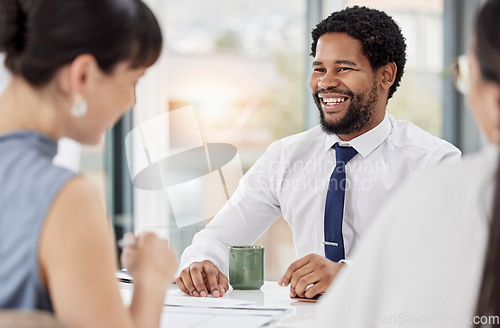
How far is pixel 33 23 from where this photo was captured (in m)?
0.98

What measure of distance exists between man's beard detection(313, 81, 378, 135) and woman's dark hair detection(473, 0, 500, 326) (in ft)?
4.34

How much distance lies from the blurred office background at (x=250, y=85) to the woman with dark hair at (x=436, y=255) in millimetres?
3087

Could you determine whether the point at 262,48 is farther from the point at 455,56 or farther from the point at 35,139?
the point at 35,139

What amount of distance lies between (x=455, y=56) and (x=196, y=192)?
1911mm

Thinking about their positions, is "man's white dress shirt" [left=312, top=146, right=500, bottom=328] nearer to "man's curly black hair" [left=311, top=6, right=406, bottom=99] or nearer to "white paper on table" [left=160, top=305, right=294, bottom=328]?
"white paper on table" [left=160, top=305, right=294, bottom=328]

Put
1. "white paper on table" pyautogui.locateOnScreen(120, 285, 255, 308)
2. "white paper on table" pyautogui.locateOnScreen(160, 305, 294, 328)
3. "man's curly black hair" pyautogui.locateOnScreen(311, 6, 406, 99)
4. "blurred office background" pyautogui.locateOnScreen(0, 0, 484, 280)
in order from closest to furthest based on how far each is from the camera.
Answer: "white paper on table" pyautogui.locateOnScreen(160, 305, 294, 328), "white paper on table" pyautogui.locateOnScreen(120, 285, 255, 308), "man's curly black hair" pyautogui.locateOnScreen(311, 6, 406, 99), "blurred office background" pyautogui.locateOnScreen(0, 0, 484, 280)

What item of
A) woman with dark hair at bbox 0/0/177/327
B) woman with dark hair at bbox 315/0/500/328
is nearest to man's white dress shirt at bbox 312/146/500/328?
woman with dark hair at bbox 315/0/500/328

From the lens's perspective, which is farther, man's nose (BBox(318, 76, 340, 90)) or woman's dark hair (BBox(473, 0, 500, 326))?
man's nose (BBox(318, 76, 340, 90))

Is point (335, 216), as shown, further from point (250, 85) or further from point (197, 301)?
point (250, 85)

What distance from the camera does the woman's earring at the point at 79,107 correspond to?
3.35 ft

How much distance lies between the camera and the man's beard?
2.17 meters

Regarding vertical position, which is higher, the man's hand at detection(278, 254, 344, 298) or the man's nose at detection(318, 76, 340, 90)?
the man's nose at detection(318, 76, 340, 90)

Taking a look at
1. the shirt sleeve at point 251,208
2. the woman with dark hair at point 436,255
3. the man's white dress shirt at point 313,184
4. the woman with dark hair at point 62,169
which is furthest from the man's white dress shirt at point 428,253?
the shirt sleeve at point 251,208

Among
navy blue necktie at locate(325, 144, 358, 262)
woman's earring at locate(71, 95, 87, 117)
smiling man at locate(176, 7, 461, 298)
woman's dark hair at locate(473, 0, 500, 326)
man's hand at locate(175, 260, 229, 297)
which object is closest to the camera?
woman's dark hair at locate(473, 0, 500, 326)
